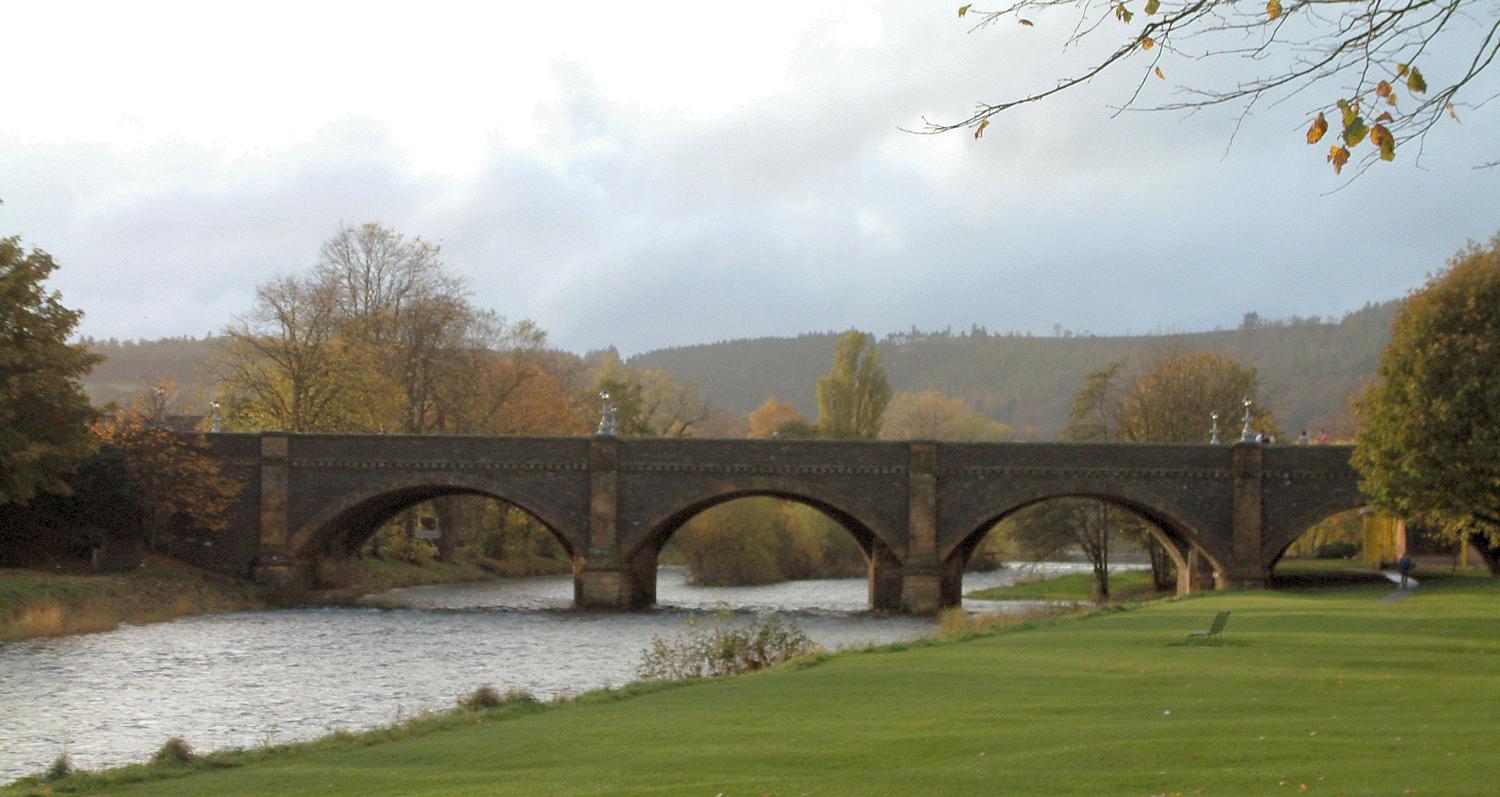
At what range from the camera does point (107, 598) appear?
36.5 meters

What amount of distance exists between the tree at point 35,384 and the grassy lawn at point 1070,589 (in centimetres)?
3130

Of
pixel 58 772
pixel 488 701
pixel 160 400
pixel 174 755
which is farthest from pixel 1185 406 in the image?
pixel 58 772

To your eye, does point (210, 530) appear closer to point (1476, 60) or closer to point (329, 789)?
point (329, 789)

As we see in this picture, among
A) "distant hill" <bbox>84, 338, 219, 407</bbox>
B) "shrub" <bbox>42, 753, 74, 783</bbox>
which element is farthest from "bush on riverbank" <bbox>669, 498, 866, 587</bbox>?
"distant hill" <bbox>84, 338, 219, 407</bbox>

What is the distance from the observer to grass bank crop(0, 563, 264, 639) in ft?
104

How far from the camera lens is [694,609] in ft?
150

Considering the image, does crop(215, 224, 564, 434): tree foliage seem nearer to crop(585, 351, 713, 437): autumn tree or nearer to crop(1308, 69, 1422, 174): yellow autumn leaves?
crop(585, 351, 713, 437): autumn tree

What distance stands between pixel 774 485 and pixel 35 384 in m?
21.1

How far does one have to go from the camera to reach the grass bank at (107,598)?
31641 mm

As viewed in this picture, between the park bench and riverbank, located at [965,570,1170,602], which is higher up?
the park bench

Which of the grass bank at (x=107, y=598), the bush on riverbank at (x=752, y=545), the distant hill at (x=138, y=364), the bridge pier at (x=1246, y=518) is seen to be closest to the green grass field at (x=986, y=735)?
the grass bank at (x=107, y=598)

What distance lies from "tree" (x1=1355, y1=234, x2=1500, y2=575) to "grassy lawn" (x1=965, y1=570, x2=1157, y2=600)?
48.9 feet

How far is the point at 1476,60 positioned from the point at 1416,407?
103 feet

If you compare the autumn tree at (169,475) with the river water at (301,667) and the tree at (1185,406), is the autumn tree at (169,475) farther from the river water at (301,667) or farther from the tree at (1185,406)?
the tree at (1185,406)
